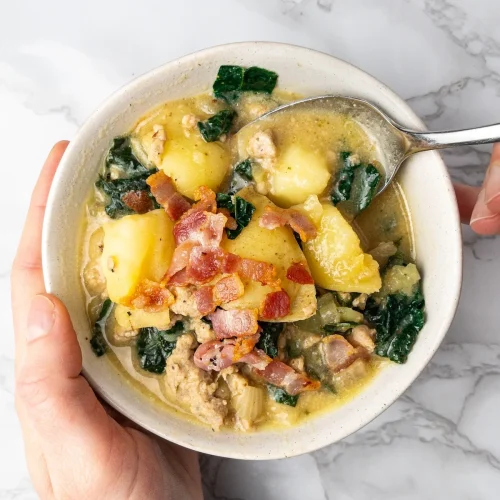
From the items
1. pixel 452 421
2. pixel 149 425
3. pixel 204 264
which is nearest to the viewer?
pixel 204 264

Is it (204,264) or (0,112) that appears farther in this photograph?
(0,112)

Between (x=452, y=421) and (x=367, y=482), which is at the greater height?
(x=452, y=421)

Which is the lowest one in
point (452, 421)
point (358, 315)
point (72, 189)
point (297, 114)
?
point (452, 421)

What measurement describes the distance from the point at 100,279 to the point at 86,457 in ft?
2.88

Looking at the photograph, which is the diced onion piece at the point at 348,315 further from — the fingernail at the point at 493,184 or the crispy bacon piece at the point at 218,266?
the fingernail at the point at 493,184

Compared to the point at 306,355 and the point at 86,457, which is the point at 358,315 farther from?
the point at 86,457

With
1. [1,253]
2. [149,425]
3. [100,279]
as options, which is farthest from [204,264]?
[1,253]

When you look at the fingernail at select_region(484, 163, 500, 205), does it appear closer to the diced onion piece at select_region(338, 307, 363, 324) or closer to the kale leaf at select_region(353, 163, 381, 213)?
the kale leaf at select_region(353, 163, 381, 213)

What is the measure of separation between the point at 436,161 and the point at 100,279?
1.79m

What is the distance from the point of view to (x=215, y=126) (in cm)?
310

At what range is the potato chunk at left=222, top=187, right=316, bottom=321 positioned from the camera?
288cm

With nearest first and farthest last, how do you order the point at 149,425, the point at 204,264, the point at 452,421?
the point at 204,264 → the point at 149,425 → the point at 452,421

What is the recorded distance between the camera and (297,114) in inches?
124

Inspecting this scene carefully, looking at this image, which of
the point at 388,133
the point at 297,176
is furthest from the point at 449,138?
the point at 297,176
